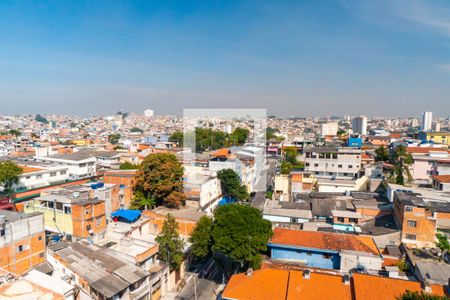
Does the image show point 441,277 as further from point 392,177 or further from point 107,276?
point 392,177

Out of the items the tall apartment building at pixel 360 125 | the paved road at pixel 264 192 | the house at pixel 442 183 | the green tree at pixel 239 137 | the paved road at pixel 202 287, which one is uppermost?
the tall apartment building at pixel 360 125

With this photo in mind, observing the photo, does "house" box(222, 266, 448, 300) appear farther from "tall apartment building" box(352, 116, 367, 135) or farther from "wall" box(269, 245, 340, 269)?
"tall apartment building" box(352, 116, 367, 135)

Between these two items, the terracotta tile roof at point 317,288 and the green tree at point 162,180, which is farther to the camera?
the green tree at point 162,180

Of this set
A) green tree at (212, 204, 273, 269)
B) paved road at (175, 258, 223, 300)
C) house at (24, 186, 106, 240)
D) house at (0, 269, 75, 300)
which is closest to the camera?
house at (0, 269, 75, 300)

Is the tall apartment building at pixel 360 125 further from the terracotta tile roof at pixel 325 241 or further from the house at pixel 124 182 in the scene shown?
the terracotta tile roof at pixel 325 241

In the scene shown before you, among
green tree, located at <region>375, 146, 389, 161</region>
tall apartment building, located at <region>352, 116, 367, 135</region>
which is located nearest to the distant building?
tall apartment building, located at <region>352, 116, 367, 135</region>

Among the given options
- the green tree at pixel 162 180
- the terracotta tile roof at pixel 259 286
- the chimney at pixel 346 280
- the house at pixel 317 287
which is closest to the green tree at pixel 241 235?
the terracotta tile roof at pixel 259 286

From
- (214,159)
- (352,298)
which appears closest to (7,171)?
(214,159)
